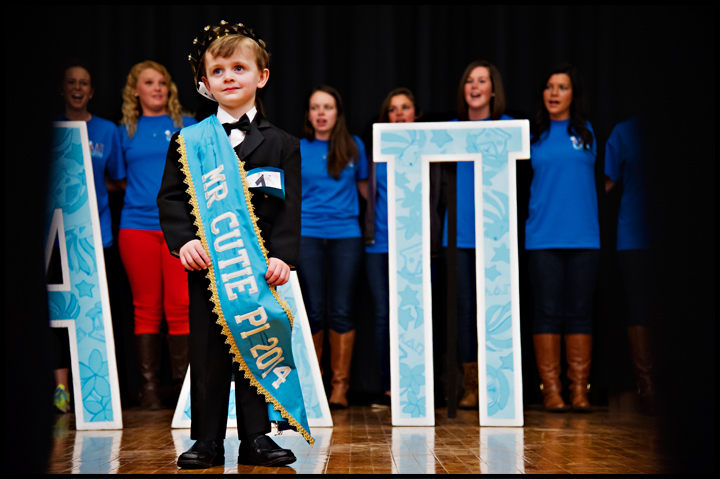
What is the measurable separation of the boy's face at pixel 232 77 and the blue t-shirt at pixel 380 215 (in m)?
1.57

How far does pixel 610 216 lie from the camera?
144 inches

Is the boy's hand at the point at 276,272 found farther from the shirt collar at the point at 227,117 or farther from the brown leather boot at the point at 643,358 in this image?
the brown leather boot at the point at 643,358

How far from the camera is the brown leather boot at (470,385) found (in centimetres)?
322

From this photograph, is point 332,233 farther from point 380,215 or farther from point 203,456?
point 203,456

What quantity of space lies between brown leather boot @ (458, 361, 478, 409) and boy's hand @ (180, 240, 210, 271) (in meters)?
1.74

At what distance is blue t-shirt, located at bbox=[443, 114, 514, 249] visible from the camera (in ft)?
10.7

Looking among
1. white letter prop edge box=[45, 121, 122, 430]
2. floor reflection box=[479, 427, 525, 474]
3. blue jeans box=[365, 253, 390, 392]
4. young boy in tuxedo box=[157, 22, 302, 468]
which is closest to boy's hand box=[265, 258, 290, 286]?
young boy in tuxedo box=[157, 22, 302, 468]

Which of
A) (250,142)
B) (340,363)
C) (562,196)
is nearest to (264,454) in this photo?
(250,142)

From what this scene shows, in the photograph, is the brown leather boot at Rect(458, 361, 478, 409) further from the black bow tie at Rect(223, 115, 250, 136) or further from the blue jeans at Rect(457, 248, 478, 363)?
the black bow tie at Rect(223, 115, 250, 136)

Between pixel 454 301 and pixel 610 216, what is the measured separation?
126 cm

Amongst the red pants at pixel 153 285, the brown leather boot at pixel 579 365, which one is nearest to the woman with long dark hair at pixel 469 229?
the brown leather boot at pixel 579 365

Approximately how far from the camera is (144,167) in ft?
10.8

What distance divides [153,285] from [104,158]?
0.63 meters

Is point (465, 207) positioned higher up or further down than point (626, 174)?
further down
